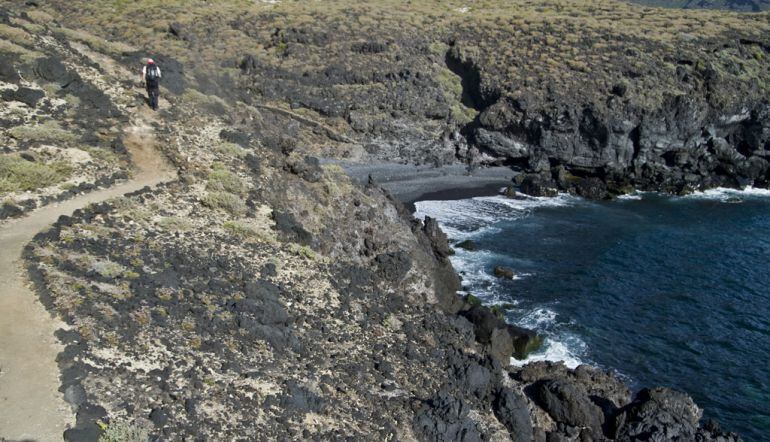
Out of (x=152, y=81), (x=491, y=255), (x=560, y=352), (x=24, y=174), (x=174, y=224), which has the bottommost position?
(x=491, y=255)

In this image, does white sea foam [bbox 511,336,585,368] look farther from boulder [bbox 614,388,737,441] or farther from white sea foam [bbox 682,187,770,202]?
white sea foam [bbox 682,187,770,202]

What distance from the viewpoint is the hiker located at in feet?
103

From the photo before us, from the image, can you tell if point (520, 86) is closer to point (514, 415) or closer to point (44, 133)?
point (44, 133)

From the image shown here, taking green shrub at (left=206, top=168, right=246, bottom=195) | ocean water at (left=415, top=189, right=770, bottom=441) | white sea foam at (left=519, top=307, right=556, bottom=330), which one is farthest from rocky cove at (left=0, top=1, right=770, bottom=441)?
ocean water at (left=415, top=189, right=770, bottom=441)

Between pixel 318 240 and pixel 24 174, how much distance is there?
11577mm

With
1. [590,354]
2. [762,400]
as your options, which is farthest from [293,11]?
[762,400]

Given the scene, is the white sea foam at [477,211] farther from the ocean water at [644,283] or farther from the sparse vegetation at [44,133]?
the sparse vegetation at [44,133]

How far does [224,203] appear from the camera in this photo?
25875mm

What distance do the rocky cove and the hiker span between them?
799 mm

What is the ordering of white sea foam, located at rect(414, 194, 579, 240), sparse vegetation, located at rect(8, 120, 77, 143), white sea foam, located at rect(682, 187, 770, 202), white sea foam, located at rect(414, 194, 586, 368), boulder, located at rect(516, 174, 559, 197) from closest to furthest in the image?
1. sparse vegetation, located at rect(8, 120, 77, 143)
2. white sea foam, located at rect(414, 194, 586, 368)
3. white sea foam, located at rect(414, 194, 579, 240)
4. boulder, located at rect(516, 174, 559, 197)
5. white sea foam, located at rect(682, 187, 770, 202)

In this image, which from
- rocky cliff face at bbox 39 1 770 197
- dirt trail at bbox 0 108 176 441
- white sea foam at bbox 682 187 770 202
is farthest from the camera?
rocky cliff face at bbox 39 1 770 197

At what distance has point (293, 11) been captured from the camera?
3145 inches

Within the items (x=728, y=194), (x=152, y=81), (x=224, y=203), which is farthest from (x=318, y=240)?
(x=728, y=194)

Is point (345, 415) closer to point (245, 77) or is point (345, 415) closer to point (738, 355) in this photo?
point (738, 355)
